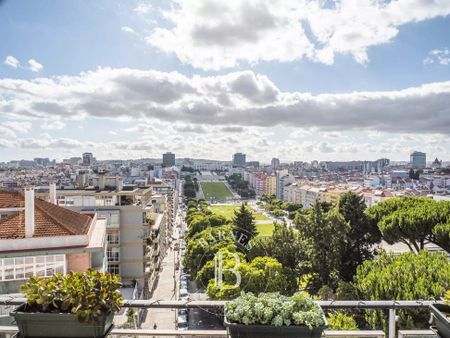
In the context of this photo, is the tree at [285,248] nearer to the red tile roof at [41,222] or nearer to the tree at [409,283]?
the tree at [409,283]

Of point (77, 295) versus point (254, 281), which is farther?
point (254, 281)

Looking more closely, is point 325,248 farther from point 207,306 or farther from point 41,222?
point 207,306

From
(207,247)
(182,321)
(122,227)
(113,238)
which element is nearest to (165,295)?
(207,247)

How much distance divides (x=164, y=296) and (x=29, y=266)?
1003 inches

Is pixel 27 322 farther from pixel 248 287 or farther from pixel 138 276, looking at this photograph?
pixel 138 276

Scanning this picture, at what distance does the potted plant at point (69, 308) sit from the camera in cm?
310

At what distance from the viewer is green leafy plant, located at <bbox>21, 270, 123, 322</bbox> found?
310 cm

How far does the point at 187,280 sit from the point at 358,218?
723 inches

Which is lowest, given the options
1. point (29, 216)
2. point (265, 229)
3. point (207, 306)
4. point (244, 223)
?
point (265, 229)

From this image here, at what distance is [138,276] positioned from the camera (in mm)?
32625

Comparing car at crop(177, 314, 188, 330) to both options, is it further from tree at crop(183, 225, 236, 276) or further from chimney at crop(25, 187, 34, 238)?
chimney at crop(25, 187, 34, 238)

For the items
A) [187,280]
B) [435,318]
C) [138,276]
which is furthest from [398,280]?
[187,280]

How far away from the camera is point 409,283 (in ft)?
47.2

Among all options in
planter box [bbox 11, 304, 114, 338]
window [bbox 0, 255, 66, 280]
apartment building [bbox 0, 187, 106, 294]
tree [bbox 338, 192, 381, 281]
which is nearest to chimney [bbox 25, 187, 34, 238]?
apartment building [bbox 0, 187, 106, 294]
